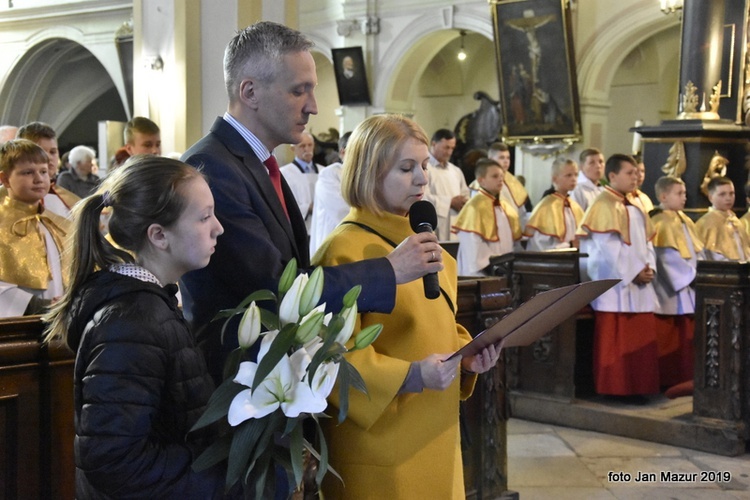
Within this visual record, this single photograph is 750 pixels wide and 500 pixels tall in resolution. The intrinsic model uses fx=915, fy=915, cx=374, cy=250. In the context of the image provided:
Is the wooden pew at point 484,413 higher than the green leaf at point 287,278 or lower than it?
lower

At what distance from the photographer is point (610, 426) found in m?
5.41

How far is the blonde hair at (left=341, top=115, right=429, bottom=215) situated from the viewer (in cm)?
213

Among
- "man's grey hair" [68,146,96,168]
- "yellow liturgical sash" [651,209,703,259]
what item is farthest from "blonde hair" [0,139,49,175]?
"yellow liturgical sash" [651,209,703,259]

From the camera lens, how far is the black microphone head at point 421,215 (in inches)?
82.7

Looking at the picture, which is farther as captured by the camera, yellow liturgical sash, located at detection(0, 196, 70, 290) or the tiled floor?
the tiled floor

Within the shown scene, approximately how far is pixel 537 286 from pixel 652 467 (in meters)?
1.57

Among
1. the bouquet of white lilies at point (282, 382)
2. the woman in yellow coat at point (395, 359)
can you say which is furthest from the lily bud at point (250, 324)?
the woman in yellow coat at point (395, 359)

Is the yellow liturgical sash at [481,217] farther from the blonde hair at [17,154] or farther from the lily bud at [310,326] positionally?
the lily bud at [310,326]

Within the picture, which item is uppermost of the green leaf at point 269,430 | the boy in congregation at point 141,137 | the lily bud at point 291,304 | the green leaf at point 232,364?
the boy in congregation at point 141,137

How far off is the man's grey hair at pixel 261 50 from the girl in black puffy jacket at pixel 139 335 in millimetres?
326

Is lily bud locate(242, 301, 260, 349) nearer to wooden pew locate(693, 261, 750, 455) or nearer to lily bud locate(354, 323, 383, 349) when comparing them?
lily bud locate(354, 323, 383, 349)

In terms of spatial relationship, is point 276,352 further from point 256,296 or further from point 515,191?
point 515,191

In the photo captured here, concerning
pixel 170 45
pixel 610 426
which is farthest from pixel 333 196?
pixel 610 426

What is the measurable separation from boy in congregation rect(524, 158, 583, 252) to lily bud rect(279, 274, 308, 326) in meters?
5.72
